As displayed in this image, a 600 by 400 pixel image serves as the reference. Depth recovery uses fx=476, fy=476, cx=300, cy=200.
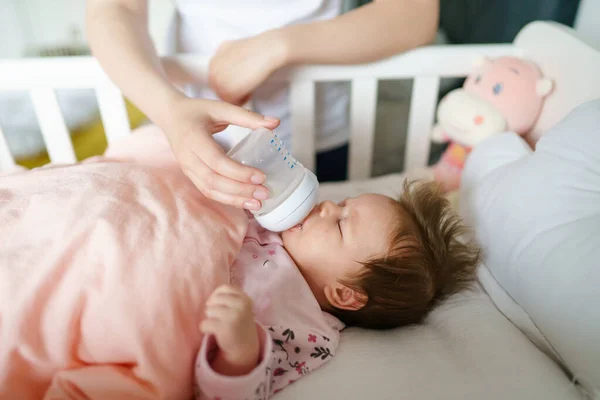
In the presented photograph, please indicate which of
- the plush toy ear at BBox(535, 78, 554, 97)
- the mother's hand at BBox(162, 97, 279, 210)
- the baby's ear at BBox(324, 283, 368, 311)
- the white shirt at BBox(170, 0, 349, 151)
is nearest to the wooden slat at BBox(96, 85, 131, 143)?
the white shirt at BBox(170, 0, 349, 151)

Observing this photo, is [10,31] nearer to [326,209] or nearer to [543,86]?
[326,209]

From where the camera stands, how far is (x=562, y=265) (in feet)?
2.07

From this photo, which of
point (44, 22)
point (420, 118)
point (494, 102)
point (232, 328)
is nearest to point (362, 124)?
point (420, 118)

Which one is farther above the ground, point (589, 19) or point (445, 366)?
point (589, 19)

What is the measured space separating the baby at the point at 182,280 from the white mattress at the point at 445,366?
0.11 feet

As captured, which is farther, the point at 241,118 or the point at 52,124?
the point at 52,124

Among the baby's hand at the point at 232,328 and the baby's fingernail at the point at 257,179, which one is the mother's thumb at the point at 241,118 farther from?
the baby's hand at the point at 232,328

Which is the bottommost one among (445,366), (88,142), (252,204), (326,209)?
(88,142)

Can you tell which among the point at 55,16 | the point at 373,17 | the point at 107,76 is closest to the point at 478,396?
the point at 373,17

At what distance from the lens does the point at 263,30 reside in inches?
37.4

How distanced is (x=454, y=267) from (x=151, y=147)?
0.57 m

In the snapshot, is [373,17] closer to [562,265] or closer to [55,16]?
[562,265]

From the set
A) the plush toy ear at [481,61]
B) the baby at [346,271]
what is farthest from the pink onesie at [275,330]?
the plush toy ear at [481,61]

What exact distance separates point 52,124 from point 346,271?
626 millimetres
